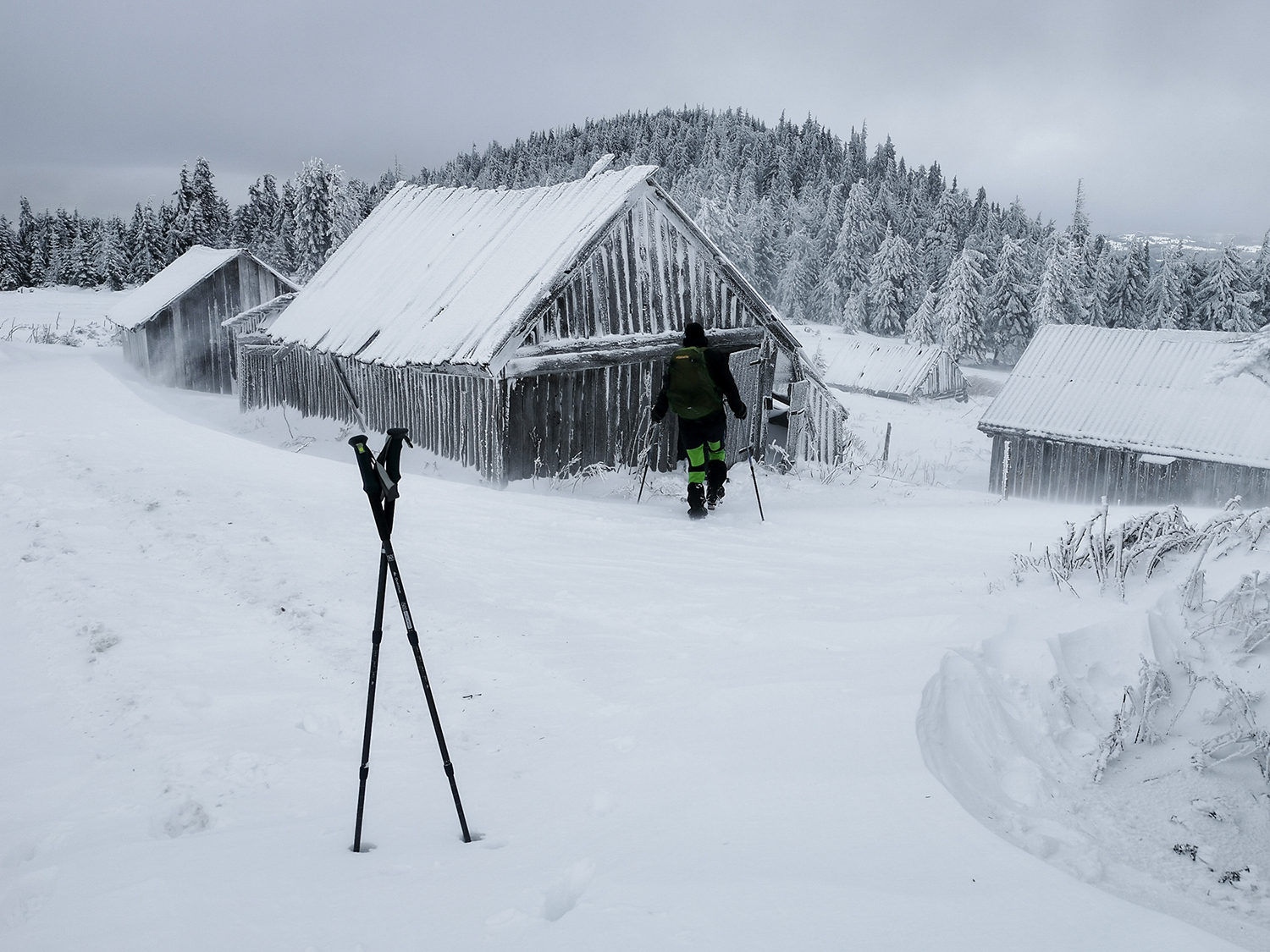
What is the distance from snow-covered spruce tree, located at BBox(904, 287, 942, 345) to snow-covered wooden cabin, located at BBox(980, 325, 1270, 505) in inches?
1464

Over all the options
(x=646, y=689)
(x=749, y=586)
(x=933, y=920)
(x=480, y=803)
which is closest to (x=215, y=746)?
(x=480, y=803)

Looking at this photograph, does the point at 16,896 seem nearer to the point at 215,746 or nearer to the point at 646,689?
the point at 215,746

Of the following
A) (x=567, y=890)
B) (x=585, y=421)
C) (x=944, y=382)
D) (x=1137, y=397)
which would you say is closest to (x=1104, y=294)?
(x=944, y=382)

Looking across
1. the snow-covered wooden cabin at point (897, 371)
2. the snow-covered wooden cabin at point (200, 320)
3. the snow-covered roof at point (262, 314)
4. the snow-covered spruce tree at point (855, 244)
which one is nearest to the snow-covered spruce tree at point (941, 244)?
the snow-covered spruce tree at point (855, 244)

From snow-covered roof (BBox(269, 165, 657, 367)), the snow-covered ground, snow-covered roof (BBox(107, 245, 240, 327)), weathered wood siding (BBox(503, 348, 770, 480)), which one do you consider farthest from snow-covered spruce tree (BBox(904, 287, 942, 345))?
weathered wood siding (BBox(503, 348, 770, 480))

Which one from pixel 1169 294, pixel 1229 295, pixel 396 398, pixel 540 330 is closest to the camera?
pixel 540 330

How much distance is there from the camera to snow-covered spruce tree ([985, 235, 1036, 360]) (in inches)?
2328

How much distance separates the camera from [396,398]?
12766mm

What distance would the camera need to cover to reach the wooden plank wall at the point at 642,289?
→ 1126 cm

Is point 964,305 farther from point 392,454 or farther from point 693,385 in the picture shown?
point 392,454

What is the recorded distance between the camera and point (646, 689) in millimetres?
4387

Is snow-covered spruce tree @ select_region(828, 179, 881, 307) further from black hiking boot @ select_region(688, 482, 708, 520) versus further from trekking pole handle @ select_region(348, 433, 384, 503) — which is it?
trekking pole handle @ select_region(348, 433, 384, 503)

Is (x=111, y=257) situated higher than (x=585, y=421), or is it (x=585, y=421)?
(x=111, y=257)

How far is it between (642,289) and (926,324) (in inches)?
2070
